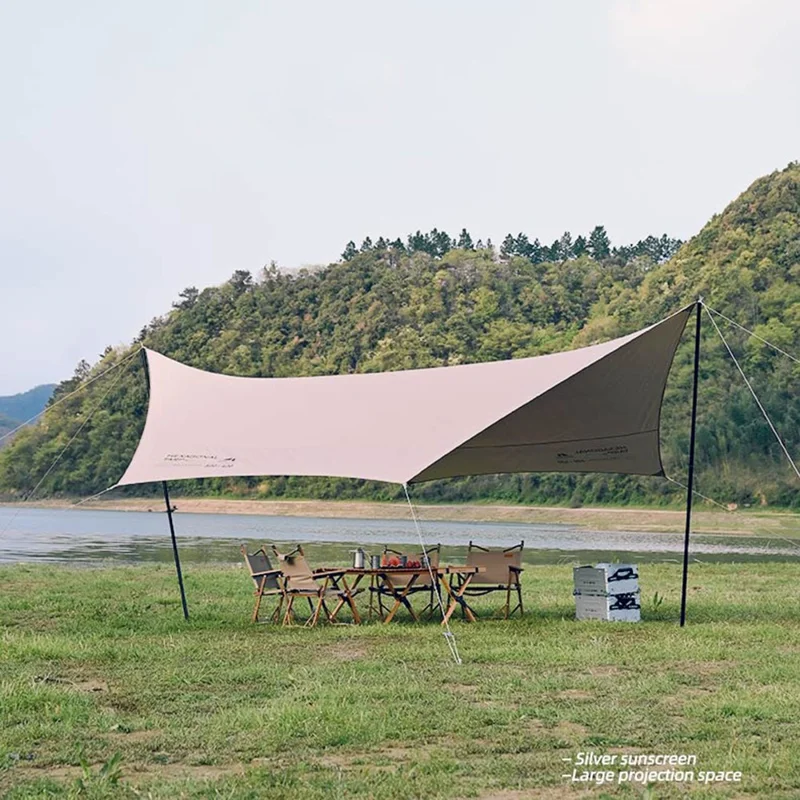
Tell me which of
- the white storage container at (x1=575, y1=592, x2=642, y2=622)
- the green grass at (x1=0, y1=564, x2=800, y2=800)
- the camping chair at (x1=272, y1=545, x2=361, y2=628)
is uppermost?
the camping chair at (x1=272, y1=545, x2=361, y2=628)

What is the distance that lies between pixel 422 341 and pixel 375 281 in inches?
310

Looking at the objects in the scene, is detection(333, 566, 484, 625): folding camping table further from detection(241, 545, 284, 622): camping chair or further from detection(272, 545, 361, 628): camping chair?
detection(241, 545, 284, 622): camping chair

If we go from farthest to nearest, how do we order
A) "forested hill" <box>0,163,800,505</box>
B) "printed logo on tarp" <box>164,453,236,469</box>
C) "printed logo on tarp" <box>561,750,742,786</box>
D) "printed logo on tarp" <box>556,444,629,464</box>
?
1. "forested hill" <box>0,163,800,505</box>
2. "printed logo on tarp" <box>556,444,629,464</box>
3. "printed logo on tarp" <box>164,453,236,469</box>
4. "printed logo on tarp" <box>561,750,742,786</box>

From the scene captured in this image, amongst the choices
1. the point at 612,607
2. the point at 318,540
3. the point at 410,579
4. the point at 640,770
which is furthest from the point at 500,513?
the point at 640,770

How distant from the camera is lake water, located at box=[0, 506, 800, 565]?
63.4 feet

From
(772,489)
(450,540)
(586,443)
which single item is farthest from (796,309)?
(586,443)

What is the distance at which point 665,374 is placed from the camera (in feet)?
27.4

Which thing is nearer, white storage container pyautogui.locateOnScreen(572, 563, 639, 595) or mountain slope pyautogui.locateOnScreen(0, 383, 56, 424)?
white storage container pyautogui.locateOnScreen(572, 563, 639, 595)

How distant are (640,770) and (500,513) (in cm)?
3488

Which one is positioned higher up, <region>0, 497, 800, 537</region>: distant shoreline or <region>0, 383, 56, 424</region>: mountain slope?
<region>0, 383, 56, 424</region>: mountain slope

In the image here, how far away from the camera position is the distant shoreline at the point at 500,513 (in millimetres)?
31047

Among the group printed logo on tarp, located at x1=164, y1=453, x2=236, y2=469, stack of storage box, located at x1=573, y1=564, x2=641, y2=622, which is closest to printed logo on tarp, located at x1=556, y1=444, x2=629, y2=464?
stack of storage box, located at x1=573, y1=564, x2=641, y2=622

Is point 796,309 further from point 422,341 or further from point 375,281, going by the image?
point 375,281

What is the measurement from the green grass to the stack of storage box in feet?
0.83
